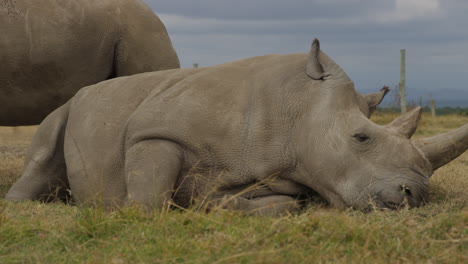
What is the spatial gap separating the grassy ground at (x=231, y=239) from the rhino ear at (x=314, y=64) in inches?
42.5

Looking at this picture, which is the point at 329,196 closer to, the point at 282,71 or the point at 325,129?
the point at 325,129

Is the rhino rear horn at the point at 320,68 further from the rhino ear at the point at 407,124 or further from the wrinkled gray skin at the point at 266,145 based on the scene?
the rhino ear at the point at 407,124

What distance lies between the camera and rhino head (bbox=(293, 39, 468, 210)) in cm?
433

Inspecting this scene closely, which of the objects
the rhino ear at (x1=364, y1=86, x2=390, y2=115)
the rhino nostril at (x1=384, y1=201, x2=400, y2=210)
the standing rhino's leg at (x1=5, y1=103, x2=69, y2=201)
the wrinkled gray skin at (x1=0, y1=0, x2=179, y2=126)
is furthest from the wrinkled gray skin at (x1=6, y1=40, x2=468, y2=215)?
the wrinkled gray skin at (x1=0, y1=0, x2=179, y2=126)

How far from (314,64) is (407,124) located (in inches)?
29.6

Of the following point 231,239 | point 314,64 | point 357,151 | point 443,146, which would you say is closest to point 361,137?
point 357,151

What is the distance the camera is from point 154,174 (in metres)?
4.61

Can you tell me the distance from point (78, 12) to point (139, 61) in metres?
0.77

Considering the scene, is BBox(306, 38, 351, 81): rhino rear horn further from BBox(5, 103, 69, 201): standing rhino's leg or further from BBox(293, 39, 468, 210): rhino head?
BBox(5, 103, 69, 201): standing rhino's leg

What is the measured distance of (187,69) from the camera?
5.36m

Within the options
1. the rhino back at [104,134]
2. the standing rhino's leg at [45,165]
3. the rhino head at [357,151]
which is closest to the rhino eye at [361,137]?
the rhino head at [357,151]

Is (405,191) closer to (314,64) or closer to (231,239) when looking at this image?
(314,64)

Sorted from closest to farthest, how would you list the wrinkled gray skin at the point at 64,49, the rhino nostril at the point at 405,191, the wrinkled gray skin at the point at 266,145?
the rhino nostril at the point at 405,191
the wrinkled gray skin at the point at 266,145
the wrinkled gray skin at the point at 64,49

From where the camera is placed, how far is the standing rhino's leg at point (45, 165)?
18.9 ft
